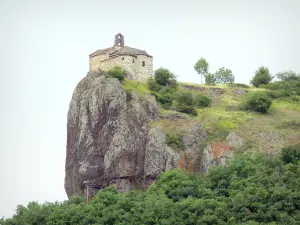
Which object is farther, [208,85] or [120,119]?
[208,85]

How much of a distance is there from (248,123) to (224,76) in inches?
1370

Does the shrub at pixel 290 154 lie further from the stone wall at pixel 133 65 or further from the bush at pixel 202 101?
the stone wall at pixel 133 65

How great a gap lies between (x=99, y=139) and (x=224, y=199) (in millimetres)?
18267

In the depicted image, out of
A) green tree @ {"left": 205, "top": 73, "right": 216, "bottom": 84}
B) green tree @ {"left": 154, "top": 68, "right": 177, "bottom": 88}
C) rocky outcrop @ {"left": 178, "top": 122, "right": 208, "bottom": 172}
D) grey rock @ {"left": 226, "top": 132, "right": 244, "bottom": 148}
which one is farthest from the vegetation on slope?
green tree @ {"left": 205, "top": 73, "right": 216, "bottom": 84}

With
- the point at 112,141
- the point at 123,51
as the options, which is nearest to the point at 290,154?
the point at 112,141

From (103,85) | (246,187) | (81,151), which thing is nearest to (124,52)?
(103,85)

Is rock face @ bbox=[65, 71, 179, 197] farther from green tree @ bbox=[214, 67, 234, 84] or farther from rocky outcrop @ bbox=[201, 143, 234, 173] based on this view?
green tree @ bbox=[214, 67, 234, 84]

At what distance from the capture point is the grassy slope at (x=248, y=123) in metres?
94.4

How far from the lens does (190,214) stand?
78.1 m

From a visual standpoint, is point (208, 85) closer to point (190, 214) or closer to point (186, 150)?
point (186, 150)

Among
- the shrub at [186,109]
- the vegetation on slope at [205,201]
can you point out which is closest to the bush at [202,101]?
the shrub at [186,109]

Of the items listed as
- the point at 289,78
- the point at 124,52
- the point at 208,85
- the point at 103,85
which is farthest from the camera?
the point at 289,78

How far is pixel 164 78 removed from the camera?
4203 inches

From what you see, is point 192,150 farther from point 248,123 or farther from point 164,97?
point 164,97
